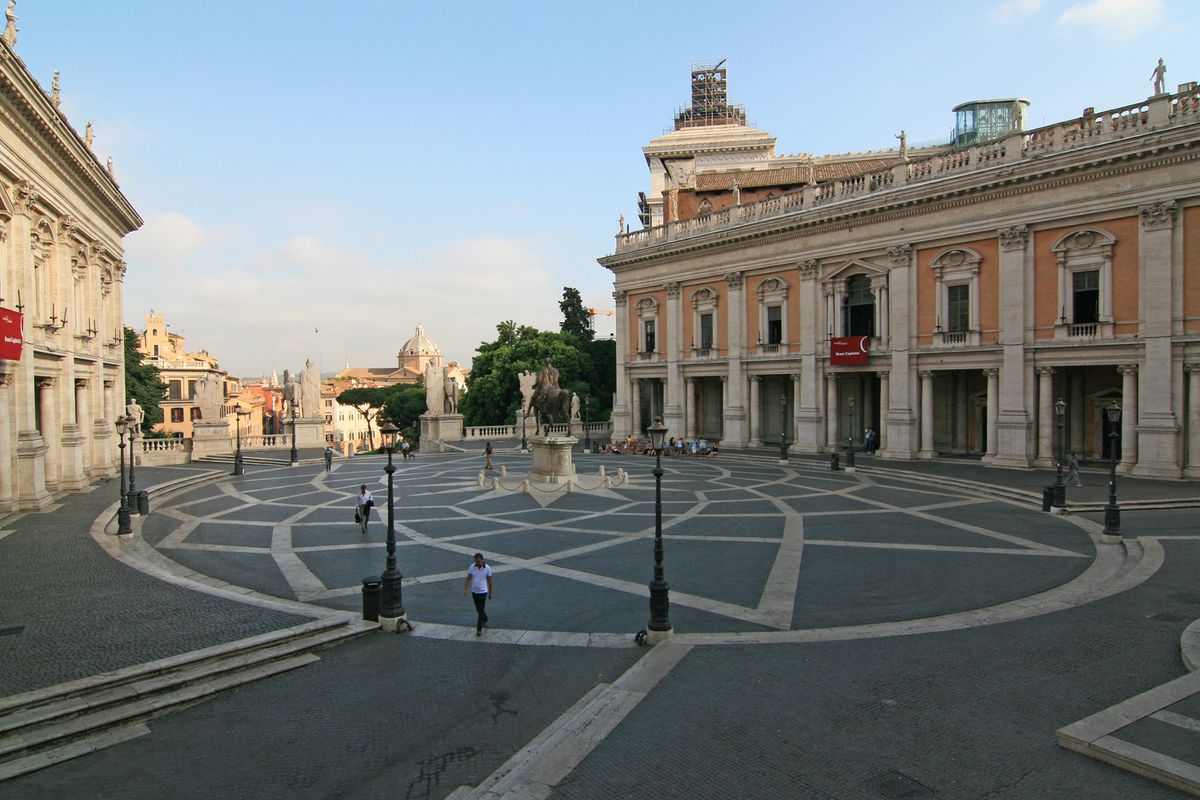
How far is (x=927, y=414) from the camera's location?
32.4 meters

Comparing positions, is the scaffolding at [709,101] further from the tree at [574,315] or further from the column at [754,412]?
the column at [754,412]

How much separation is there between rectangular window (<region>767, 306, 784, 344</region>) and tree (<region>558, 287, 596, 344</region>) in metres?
26.9

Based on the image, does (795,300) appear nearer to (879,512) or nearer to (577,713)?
(879,512)

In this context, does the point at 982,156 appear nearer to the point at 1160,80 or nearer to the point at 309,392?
the point at 1160,80

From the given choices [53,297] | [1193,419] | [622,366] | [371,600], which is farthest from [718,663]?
[622,366]

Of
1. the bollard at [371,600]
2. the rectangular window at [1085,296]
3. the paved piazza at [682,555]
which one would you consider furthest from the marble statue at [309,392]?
the rectangular window at [1085,296]

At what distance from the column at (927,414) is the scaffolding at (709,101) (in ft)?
156

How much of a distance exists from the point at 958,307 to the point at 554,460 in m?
20.3

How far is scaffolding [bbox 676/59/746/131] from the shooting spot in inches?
2820

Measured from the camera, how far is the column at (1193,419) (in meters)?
24.4

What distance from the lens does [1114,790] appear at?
21.7ft

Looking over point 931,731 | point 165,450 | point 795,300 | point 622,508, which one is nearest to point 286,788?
point 931,731

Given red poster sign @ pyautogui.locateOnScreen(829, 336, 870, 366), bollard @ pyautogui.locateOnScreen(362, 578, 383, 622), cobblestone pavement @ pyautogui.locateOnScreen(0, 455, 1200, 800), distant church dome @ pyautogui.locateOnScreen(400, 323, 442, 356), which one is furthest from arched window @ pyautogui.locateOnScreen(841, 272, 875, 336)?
distant church dome @ pyautogui.locateOnScreen(400, 323, 442, 356)

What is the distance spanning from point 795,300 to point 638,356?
12.1 metres
